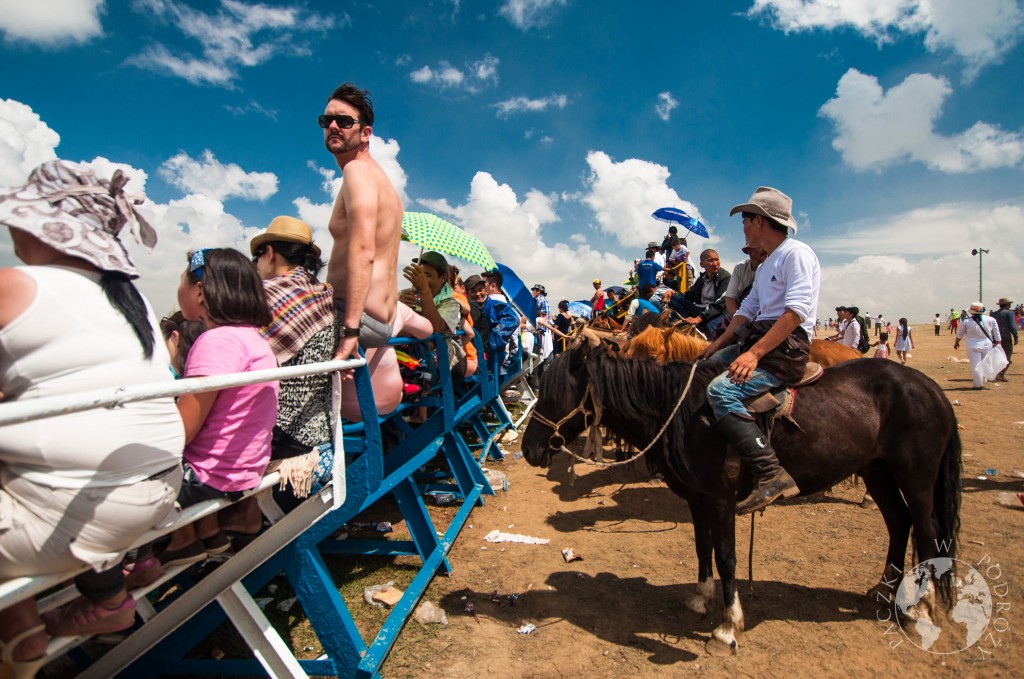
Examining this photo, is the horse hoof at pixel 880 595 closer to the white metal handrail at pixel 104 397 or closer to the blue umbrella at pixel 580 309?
the white metal handrail at pixel 104 397

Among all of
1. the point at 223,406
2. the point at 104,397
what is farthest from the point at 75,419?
the point at 223,406

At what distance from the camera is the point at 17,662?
52.1 inches

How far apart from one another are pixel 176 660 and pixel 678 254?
9040 millimetres

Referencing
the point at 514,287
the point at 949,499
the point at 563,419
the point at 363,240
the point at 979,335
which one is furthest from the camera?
the point at 979,335

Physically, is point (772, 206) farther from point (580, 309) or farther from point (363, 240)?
point (580, 309)

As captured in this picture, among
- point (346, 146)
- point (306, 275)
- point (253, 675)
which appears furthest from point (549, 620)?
point (346, 146)

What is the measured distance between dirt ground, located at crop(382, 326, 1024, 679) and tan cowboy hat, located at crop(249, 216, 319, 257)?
249 centimetres

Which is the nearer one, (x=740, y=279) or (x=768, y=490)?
(x=768, y=490)

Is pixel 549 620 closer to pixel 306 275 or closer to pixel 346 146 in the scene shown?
Result: pixel 306 275

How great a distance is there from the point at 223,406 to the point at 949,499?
457 centimetres

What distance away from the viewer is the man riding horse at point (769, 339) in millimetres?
3014

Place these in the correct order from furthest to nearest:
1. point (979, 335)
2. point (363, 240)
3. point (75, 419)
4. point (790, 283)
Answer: point (979, 335) → point (790, 283) → point (363, 240) → point (75, 419)

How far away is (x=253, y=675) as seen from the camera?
2.74 meters
